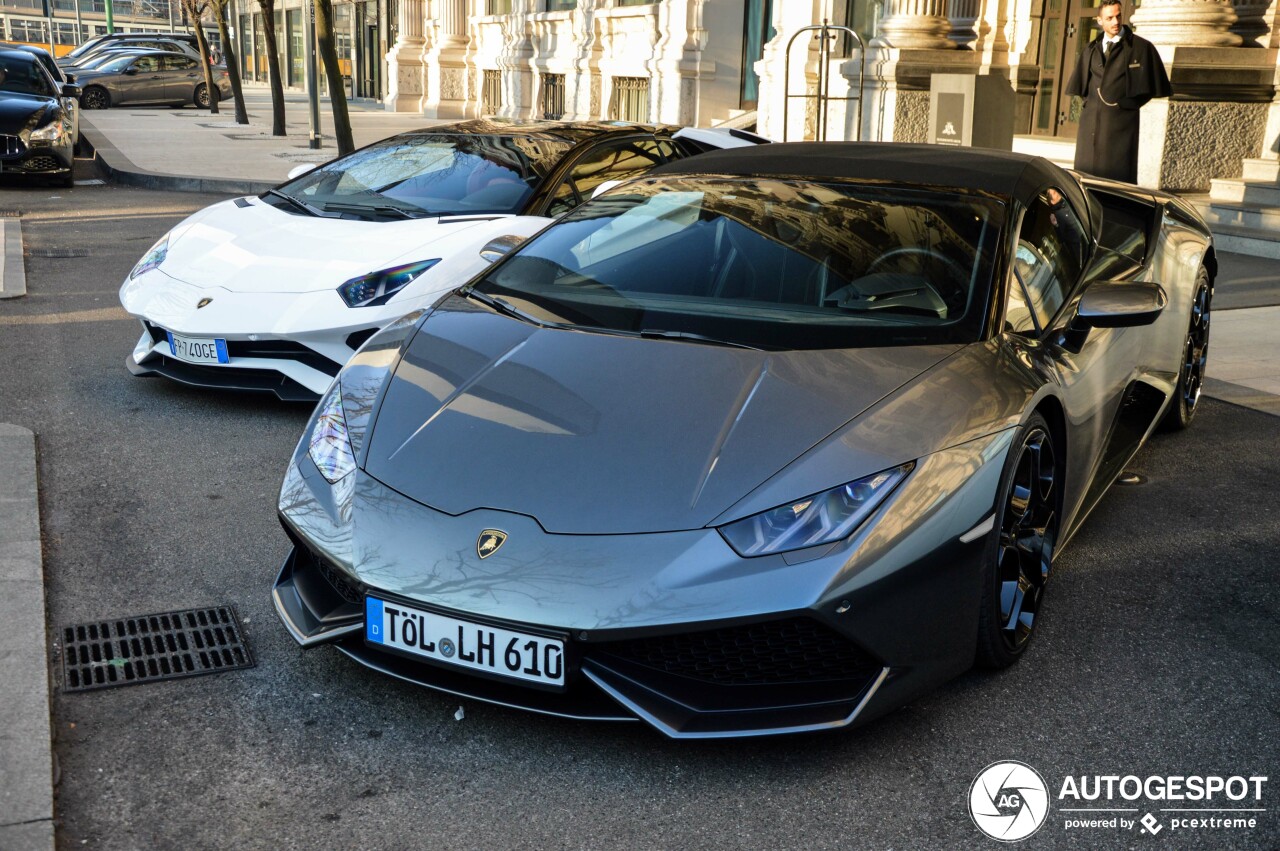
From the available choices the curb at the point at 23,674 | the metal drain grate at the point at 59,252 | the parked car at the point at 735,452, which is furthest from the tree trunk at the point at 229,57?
the parked car at the point at 735,452

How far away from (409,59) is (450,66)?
2.44m

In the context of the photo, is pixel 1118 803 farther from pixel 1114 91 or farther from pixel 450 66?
pixel 450 66

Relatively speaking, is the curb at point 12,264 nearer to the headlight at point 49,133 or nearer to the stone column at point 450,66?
the headlight at point 49,133

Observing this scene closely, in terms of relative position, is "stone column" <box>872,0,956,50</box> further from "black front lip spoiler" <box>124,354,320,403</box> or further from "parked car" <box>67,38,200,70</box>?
"parked car" <box>67,38,200,70</box>

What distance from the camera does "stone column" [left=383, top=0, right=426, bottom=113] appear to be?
3403 centimetres

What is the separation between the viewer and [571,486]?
300cm

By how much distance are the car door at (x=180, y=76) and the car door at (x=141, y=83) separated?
17 centimetres

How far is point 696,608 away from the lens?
8.95 feet

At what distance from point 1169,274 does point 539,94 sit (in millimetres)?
24546

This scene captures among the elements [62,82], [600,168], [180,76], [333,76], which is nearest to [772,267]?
[600,168]

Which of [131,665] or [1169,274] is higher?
[1169,274]

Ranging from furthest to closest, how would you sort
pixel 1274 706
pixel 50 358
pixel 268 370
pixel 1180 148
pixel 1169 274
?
pixel 1180 148, pixel 50 358, pixel 268 370, pixel 1169 274, pixel 1274 706

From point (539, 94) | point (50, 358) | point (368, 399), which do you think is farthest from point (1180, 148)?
point (539, 94)

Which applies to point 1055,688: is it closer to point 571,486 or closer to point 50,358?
point 571,486
